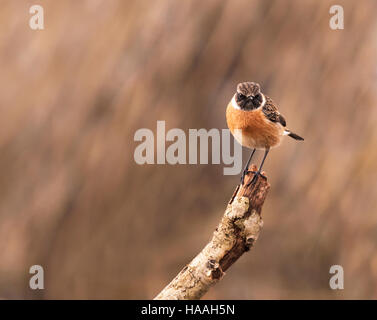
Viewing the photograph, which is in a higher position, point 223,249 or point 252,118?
point 252,118

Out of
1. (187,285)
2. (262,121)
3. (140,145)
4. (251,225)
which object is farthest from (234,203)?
(140,145)

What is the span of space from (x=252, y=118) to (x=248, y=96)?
0.14 m

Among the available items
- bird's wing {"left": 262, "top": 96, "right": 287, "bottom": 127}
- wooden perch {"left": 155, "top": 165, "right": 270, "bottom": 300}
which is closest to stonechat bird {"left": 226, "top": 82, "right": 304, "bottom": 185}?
bird's wing {"left": 262, "top": 96, "right": 287, "bottom": 127}

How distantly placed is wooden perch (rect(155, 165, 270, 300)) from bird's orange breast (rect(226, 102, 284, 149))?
0.49 m

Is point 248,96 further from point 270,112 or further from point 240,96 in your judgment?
point 270,112

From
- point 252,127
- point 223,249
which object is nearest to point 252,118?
point 252,127

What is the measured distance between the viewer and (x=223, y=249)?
7.52ft

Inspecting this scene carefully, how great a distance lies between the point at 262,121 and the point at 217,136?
3.90 ft

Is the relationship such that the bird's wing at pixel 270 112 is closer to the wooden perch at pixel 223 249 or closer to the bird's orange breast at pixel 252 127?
the bird's orange breast at pixel 252 127

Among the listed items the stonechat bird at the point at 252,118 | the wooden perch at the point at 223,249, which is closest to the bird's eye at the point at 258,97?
the stonechat bird at the point at 252,118

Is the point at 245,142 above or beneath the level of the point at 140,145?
beneath

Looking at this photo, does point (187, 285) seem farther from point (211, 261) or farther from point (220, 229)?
point (220, 229)

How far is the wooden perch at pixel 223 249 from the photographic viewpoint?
2252 mm

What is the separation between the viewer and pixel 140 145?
4.04m
